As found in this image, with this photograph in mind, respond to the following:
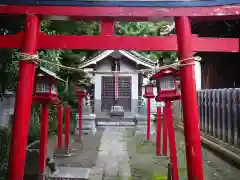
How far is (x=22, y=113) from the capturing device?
344 centimetres

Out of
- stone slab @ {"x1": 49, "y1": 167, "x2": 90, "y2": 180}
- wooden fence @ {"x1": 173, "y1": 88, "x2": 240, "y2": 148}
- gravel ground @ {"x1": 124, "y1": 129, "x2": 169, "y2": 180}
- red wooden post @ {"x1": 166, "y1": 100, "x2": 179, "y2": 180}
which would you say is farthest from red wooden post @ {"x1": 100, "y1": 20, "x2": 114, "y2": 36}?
wooden fence @ {"x1": 173, "y1": 88, "x2": 240, "y2": 148}

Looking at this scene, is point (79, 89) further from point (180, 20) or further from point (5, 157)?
point (180, 20)

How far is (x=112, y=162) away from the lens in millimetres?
8281

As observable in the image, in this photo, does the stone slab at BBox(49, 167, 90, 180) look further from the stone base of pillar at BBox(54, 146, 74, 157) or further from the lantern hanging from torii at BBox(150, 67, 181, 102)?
the stone base of pillar at BBox(54, 146, 74, 157)

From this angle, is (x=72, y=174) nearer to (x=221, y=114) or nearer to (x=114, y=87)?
(x=221, y=114)

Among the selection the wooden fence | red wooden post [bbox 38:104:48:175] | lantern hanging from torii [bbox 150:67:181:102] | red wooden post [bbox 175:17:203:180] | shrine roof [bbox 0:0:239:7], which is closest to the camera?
red wooden post [bbox 175:17:203:180]

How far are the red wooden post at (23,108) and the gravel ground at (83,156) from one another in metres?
4.59

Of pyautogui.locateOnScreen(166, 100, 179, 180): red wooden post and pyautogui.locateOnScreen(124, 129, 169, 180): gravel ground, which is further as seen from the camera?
pyautogui.locateOnScreen(124, 129, 169, 180): gravel ground

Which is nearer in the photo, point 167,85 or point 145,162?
point 167,85

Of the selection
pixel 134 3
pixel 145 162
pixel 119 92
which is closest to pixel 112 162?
pixel 145 162

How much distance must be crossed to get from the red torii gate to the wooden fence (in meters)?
4.66

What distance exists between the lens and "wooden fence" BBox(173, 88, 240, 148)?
7789 millimetres

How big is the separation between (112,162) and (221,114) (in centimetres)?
425

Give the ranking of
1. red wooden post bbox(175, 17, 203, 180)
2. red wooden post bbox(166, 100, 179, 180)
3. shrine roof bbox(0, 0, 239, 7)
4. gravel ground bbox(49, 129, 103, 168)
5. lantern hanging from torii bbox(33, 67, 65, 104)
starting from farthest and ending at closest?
gravel ground bbox(49, 129, 103, 168), lantern hanging from torii bbox(33, 67, 65, 104), red wooden post bbox(166, 100, 179, 180), shrine roof bbox(0, 0, 239, 7), red wooden post bbox(175, 17, 203, 180)
